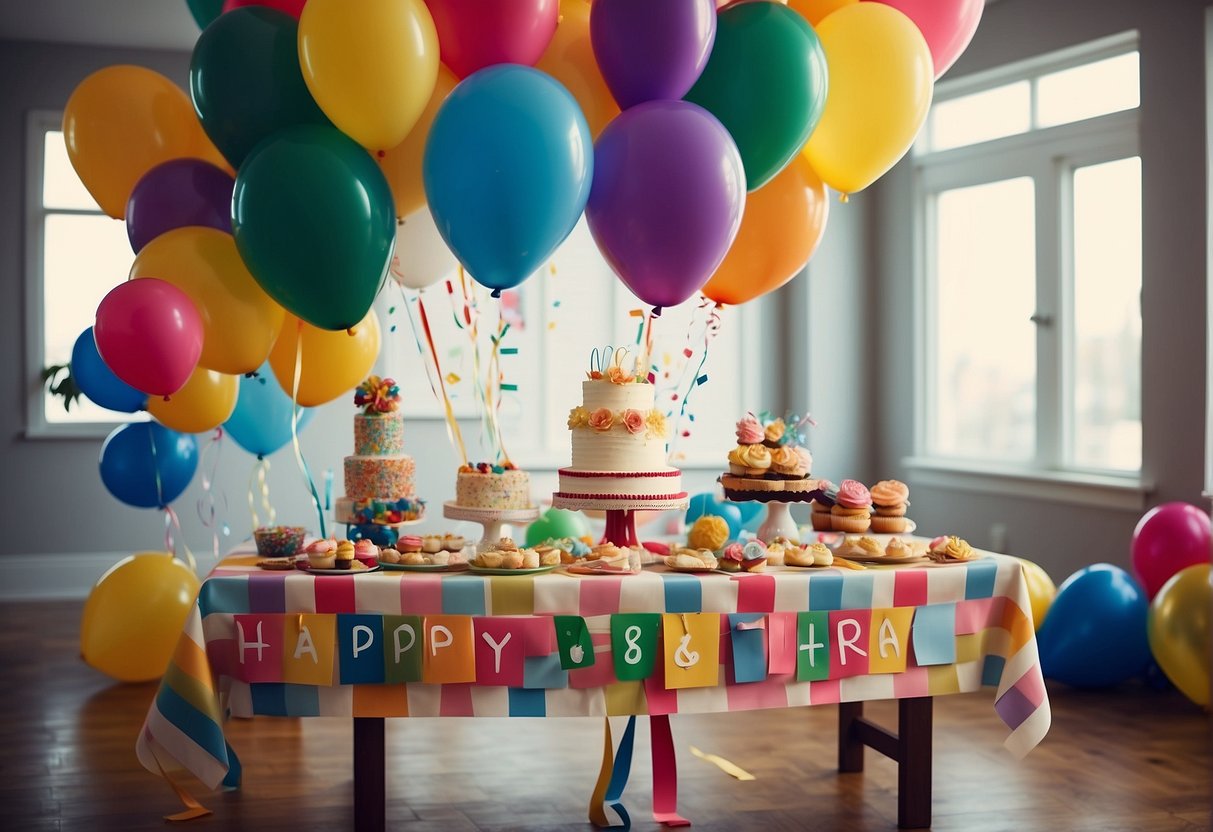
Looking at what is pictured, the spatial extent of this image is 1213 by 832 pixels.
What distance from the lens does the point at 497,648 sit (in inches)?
96.9

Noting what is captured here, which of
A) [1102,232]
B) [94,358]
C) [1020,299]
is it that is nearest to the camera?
[94,358]

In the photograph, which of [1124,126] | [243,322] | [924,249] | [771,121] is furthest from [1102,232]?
[243,322]

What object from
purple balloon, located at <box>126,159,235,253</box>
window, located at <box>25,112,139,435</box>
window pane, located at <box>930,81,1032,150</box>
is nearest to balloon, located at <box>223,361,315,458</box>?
purple balloon, located at <box>126,159,235,253</box>

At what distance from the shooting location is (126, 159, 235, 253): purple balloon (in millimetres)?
2658

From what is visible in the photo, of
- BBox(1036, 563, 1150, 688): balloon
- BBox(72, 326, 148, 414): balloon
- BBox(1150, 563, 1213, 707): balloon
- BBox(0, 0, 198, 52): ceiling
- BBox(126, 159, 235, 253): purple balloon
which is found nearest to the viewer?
BBox(126, 159, 235, 253): purple balloon

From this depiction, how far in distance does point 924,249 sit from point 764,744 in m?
3.08

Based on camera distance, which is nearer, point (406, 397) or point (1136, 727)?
point (1136, 727)

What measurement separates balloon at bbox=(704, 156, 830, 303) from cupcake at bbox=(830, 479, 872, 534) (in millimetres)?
515

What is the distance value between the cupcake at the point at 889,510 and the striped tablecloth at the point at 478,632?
1.37 feet

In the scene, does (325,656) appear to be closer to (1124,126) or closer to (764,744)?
(764,744)

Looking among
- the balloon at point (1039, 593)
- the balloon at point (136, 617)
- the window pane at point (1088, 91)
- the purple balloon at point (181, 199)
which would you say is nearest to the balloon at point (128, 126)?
the purple balloon at point (181, 199)

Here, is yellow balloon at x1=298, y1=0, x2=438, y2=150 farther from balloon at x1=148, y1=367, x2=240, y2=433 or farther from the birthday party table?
balloon at x1=148, y1=367, x2=240, y2=433

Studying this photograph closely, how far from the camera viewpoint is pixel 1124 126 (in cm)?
468

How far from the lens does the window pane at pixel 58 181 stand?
5.86m
